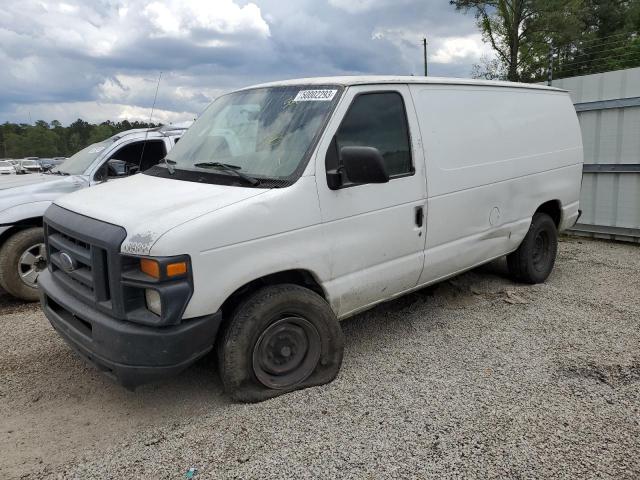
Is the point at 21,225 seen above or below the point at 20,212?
below

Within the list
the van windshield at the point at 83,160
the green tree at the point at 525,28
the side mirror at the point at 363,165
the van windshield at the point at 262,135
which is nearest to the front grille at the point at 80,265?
the van windshield at the point at 262,135

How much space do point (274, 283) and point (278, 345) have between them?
404 mm

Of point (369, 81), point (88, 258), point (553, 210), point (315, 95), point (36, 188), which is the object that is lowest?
point (553, 210)

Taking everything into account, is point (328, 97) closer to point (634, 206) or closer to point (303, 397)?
point (303, 397)

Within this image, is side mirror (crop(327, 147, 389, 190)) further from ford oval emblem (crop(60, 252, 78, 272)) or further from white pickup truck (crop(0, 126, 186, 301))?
white pickup truck (crop(0, 126, 186, 301))

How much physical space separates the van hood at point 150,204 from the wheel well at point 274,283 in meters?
0.56

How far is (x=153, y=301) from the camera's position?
285 centimetres

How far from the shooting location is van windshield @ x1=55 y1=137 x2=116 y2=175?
6.35m

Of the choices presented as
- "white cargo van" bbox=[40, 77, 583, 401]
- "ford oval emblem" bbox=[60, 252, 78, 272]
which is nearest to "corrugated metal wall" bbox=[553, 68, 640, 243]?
"white cargo van" bbox=[40, 77, 583, 401]

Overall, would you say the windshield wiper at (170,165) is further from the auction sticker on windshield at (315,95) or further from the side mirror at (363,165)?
the side mirror at (363,165)

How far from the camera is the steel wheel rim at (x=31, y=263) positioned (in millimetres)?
5453

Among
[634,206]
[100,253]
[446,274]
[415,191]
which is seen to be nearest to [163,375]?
[100,253]

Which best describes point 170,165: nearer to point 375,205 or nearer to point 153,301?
point 153,301

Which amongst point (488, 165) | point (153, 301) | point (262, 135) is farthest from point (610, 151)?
point (153, 301)
